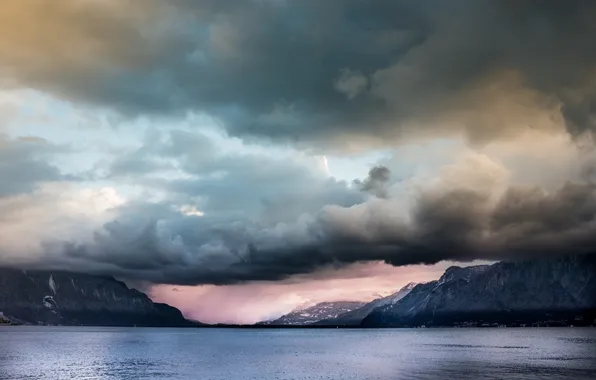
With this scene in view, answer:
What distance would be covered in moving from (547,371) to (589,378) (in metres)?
20.4

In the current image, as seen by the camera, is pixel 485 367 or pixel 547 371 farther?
pixel 485 367

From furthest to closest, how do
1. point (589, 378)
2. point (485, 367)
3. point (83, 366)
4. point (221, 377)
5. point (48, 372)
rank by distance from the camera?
point (83, 366) → point (485, 367) → point (48, 372) → point (221, 377) → point (589, 378)

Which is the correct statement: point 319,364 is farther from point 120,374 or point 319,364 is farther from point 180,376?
point 120,374

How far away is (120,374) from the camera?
157 m

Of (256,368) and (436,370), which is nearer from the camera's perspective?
(436,370)

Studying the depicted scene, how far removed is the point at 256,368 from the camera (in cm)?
17625

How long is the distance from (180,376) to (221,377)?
12.4 meters

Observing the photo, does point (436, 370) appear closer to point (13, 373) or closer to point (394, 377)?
point (394, 377)

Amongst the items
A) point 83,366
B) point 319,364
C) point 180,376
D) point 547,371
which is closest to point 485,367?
point 547,371

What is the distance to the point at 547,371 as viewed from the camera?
6216 inches

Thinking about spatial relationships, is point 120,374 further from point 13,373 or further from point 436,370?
point 436,370

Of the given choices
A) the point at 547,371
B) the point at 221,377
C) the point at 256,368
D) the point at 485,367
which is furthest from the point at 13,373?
the point at 547,371

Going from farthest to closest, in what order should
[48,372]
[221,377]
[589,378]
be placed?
[48,372] < [221,377] < [589,378]

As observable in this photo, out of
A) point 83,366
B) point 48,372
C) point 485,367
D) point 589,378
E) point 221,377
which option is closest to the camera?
point 589,378
